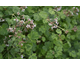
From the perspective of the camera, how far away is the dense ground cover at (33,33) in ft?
4.88

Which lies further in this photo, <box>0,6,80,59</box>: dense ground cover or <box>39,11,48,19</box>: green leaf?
<box>39,11,48,19</box>: green leaf

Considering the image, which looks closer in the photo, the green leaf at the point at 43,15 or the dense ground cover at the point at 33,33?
the dense ground cover at the point at 33,33

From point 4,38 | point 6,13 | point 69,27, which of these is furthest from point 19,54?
point 69,27

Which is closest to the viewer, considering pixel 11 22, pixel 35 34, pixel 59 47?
pixel 11 22

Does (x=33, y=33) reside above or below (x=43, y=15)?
below

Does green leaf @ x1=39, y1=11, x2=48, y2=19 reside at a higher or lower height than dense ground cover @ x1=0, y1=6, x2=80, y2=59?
higher

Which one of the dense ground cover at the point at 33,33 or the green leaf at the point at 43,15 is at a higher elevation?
the green leaf at the point at 43,15

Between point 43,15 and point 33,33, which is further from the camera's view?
point 43,15

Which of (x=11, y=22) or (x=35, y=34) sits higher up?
(x=11, y=22)

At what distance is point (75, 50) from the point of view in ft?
7.68

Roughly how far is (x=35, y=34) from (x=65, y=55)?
1031 millimetres

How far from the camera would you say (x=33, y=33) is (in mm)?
1741

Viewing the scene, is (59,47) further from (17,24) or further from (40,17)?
(17,24)

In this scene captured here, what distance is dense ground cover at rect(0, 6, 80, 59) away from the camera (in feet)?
4.88
